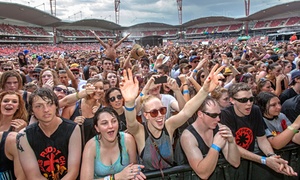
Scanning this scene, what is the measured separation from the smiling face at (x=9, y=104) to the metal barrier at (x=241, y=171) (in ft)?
5.56

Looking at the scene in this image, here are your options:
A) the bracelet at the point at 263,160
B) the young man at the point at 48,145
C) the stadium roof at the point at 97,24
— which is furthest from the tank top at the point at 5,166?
the stadium roof at the point at 97,24

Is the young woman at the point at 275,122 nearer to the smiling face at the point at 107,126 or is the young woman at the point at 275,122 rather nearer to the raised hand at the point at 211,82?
the raised hand at the point at 211,82

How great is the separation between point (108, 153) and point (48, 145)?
0.57 meters

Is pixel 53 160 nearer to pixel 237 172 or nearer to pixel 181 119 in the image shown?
pixel 181 119

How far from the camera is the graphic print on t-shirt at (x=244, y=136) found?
9.39 ft

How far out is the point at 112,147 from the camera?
244 centimetres

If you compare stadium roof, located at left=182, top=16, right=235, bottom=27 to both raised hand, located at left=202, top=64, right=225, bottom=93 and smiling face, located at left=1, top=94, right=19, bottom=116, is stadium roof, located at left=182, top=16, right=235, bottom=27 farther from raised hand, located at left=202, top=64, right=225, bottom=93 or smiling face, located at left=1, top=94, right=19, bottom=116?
smiling face, located at left=1, top=94, right=19, bottom=116

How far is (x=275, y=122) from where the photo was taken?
3.17 m

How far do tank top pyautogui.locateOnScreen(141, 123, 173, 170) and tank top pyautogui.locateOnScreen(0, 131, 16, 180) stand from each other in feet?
4.20

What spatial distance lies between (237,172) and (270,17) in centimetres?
6998

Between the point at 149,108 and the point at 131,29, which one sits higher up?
the point at 131,29

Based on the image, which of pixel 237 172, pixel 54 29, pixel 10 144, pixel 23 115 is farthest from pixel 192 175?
pixel 54 29

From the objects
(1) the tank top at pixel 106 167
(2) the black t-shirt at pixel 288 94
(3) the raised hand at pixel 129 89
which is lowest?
(1) the tank top at pixel 106 167

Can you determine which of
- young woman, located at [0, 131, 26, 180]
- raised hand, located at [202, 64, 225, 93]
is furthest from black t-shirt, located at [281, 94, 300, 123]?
young woman, located at [0, 131, 26, 180]
